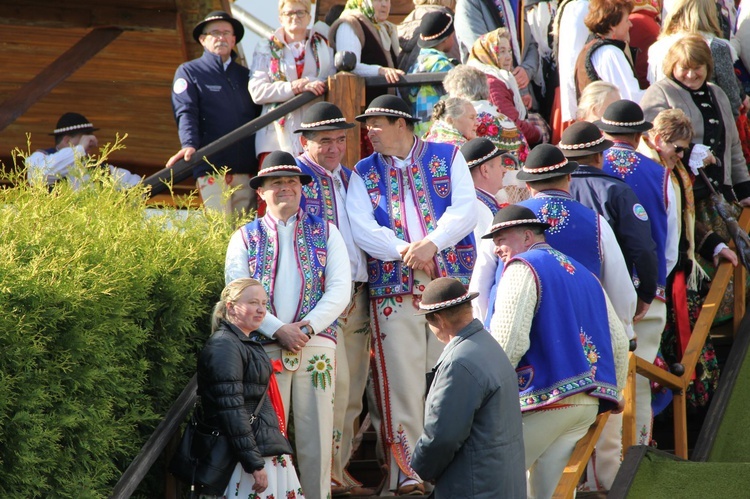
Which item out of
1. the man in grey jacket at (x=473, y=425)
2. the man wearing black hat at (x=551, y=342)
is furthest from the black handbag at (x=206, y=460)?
the man wearing black hat at (x=551, y=342)

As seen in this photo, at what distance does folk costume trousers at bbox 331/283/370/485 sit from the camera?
20.8 ft

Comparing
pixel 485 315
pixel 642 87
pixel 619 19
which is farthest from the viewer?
pixel 642 87

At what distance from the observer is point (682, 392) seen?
6.67m

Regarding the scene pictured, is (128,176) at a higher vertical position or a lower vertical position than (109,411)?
higher

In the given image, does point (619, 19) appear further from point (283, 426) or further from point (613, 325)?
point (283, 426)

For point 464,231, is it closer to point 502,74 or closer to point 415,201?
point 415,201

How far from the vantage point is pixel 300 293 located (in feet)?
19.8

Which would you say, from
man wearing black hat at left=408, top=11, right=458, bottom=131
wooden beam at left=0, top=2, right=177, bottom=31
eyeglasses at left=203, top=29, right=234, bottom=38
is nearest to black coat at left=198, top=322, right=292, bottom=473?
man wearing black hat at left=408, top=11, right=458, bottom=131

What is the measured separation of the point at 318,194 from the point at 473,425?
227cm

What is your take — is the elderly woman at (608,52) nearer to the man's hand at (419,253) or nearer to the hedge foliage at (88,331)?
the man's hand at (419,253)

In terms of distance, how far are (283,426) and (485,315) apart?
1.09m

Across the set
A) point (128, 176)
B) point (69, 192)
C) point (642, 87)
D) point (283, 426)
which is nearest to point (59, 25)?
point (128, 176)

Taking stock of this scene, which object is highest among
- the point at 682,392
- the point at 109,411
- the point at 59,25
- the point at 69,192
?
the point at 59,25

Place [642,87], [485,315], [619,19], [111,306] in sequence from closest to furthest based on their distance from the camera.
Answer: [111,306] < [485,315] < [619,19] < [642,87]
